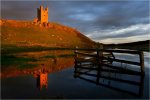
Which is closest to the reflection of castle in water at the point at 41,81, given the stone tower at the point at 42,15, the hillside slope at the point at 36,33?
the hillside slope at the point at 36,33

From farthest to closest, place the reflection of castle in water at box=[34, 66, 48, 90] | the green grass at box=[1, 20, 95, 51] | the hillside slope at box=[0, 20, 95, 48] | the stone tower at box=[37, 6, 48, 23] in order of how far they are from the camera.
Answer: the stone tower at box=[37, 6, 48, 23]
the hillside slope at box=[0, 20, 95, 48]
the green grass at box=[1, 20, 95, 51]
the reflection of castle in water at box=[34, 66, 48, 90]

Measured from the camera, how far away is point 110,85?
1340 cm

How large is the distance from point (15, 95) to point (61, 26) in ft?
586

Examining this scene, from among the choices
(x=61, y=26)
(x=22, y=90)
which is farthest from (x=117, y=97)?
(x=61, y=26)

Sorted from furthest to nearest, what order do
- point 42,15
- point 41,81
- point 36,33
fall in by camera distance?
point 42,15, point 36,33, point 41,81

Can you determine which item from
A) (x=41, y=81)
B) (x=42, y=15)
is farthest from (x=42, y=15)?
(x=41, y=81)

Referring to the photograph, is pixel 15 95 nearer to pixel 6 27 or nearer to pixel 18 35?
pixel 18 35

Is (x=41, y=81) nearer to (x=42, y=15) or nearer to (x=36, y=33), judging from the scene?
(x=36, y=33)

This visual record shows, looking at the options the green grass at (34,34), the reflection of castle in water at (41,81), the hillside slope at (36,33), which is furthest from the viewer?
the hillside slope at (36,33)

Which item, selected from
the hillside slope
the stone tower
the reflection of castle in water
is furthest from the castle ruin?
the reflection of castle in water

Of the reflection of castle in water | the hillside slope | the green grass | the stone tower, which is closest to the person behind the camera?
the reflection of castle in water

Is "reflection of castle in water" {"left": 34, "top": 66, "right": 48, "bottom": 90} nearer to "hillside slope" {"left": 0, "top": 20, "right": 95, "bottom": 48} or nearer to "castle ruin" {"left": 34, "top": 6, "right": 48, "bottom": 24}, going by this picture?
"hillside slope" {"left": 0, "top": 20, "right": 95, "bottom": 48}

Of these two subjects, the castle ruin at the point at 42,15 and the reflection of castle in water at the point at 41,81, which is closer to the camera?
the reflection of castle in water at the point at 41,81

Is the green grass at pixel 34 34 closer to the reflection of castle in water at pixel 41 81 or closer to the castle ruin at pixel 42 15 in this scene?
the castle ruin at pixel 42 15
